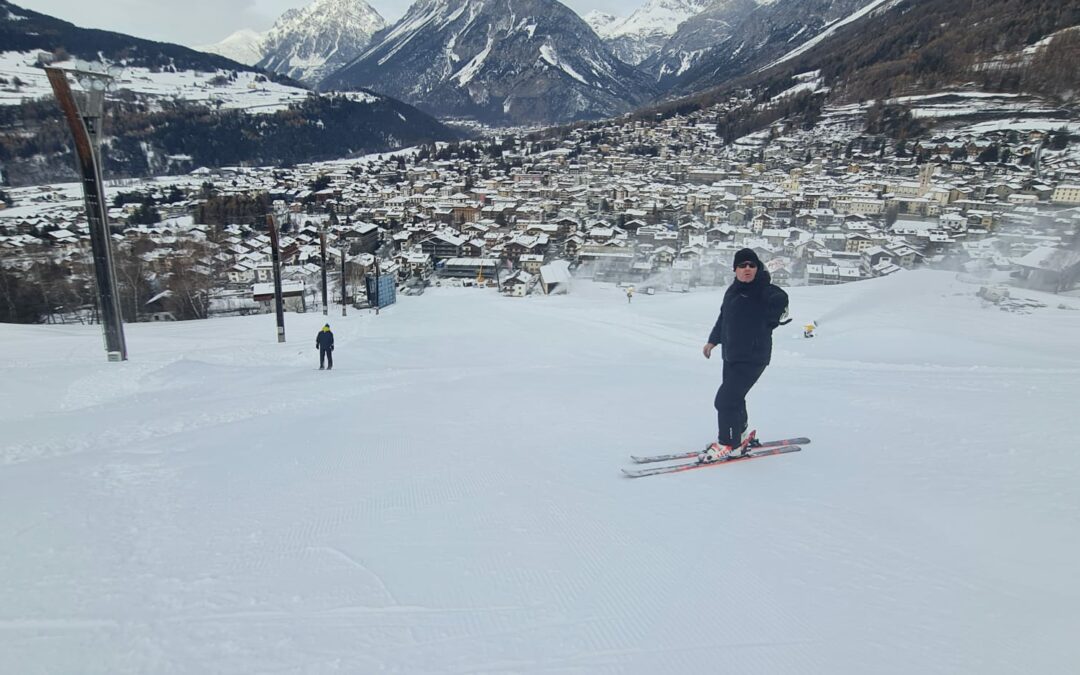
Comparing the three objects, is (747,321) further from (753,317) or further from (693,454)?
(693,454)

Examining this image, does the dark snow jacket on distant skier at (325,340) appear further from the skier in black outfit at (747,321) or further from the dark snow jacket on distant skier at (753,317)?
the dark snow jacket on distant skier at (753,317)

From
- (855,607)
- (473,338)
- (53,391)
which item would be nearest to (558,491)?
(855,607)

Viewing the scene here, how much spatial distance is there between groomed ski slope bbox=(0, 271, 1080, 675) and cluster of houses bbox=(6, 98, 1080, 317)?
18.8 meters

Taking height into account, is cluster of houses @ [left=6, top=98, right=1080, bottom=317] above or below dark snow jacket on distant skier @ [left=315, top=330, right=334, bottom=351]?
above

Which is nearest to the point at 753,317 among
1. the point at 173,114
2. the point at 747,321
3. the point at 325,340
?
the point at 747,321

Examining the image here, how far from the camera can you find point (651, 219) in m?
48.5

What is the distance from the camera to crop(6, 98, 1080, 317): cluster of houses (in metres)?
31.7

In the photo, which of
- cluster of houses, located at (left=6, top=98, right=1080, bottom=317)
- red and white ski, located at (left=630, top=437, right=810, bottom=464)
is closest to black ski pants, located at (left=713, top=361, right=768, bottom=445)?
red and white ski, located at (left=630, top=437, right=810, bottom=464)

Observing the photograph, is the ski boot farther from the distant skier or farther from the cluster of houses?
the cluster of houses

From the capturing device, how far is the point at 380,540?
2.35m

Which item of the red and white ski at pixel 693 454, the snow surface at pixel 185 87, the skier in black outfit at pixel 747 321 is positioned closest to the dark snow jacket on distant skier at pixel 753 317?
the skier in black outfit at pixel 747 321

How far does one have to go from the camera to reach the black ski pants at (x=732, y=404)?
3.31 m

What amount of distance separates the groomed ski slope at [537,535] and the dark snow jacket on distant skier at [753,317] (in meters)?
0.74

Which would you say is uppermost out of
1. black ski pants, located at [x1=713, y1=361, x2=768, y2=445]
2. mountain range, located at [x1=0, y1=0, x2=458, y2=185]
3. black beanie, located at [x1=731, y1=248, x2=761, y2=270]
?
mountain range, located at [x1=0, y1=0, x2=458, y2=185]
